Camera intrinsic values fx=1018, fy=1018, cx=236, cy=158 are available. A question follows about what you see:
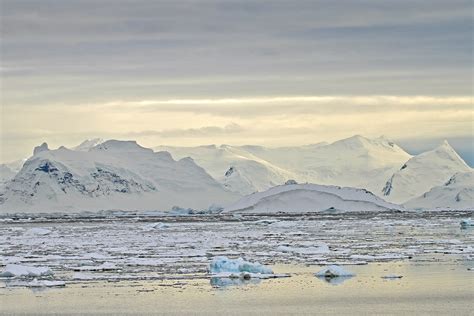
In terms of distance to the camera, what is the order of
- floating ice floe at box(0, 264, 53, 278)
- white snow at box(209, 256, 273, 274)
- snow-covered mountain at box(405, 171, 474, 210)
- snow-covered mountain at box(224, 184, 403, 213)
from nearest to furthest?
white snow at box(209, 256, 273, 274) < floating ice floe at box(0, 264, 53, 278) < snow-covered mountain at box(224, 184, 403, 213) < snow-covered mountain at box(405, 171, 474, 210)

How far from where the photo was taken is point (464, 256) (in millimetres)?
29672

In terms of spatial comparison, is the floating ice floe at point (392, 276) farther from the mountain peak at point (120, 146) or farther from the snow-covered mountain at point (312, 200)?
the mountain peak at point (120, 146)

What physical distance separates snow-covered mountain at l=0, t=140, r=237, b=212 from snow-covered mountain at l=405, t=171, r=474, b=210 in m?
29.9

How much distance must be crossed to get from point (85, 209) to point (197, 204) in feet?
51.5

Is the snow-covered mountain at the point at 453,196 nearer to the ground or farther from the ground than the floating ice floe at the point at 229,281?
farther from the ground

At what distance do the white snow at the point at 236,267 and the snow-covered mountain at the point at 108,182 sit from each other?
105 m

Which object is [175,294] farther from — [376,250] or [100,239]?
[100,239]

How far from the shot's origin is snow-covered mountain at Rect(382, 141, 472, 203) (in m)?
162

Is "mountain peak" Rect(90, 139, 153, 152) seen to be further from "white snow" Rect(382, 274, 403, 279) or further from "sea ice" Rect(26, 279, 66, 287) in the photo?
"white snow" Rect(382, 274, 403, 279)

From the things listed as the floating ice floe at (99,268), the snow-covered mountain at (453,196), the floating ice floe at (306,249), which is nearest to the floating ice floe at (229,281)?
the floating ice floe at (99,268)

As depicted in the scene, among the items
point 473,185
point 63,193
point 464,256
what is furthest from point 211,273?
point 63,193

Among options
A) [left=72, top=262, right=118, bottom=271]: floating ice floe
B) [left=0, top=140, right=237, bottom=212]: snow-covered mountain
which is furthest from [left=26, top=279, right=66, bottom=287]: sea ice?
[left=0, top=140, right=237, bottom=212]: snow-covered mountain

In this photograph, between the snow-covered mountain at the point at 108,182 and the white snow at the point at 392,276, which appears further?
the snow-covered mountain at the point at 108,182

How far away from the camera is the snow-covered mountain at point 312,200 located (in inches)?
3816
